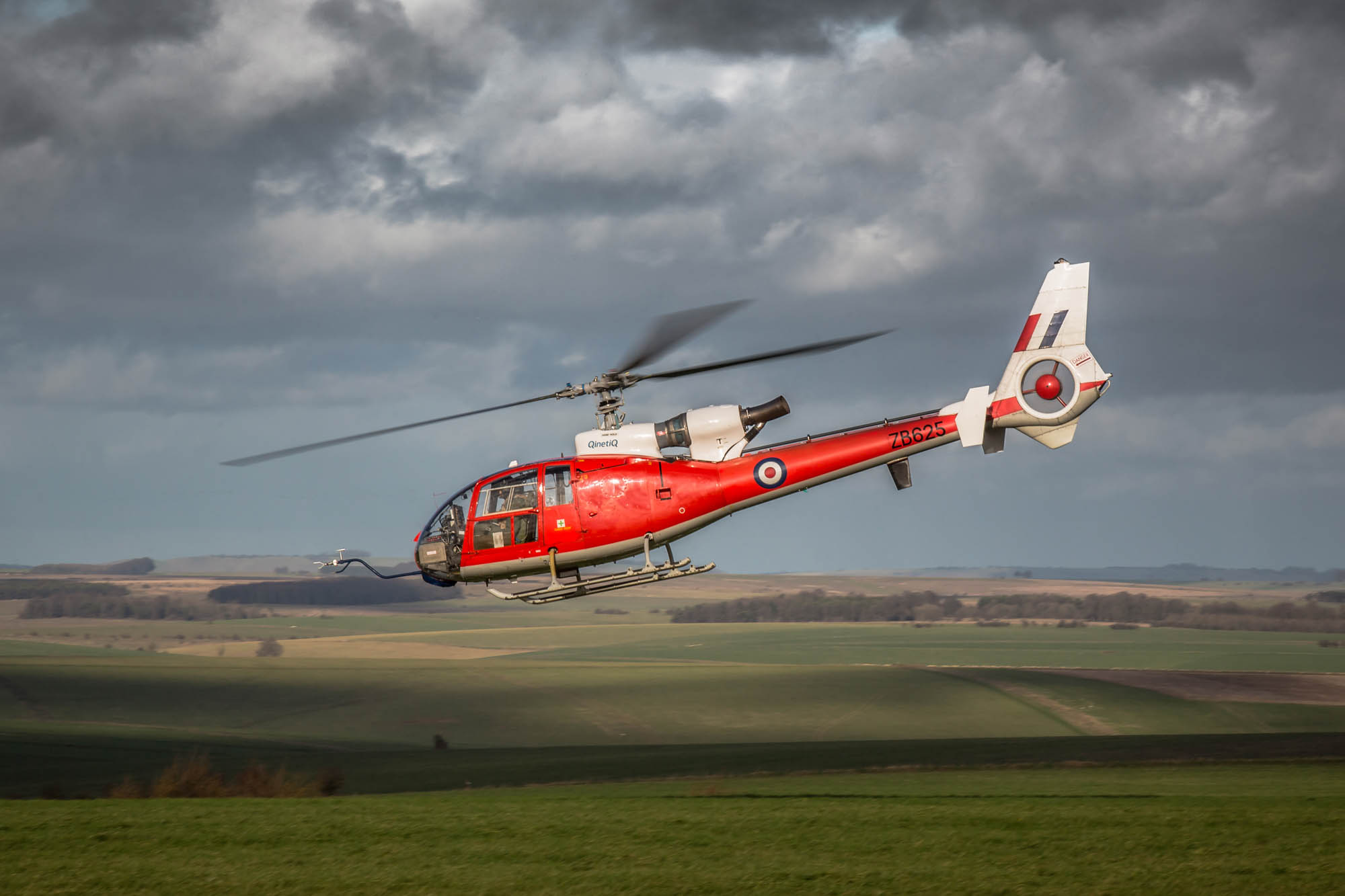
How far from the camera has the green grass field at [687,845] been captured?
14258mm

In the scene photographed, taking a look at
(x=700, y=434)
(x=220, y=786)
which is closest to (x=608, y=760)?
(x=220, y=786)

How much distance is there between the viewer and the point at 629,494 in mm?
24594

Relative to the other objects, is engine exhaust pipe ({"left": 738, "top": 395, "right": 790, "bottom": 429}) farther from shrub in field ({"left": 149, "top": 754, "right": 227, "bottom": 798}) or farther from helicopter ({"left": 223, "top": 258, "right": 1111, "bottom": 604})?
shrub in field ({"left": 149, "top": 754, "right": 227, "bottom": 798})

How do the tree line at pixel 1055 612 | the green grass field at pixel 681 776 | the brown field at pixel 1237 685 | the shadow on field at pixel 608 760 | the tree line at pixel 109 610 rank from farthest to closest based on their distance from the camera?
the tree line at pixel 109 610, the tree line at pixel 1055 612, the brown field at pixel 1237 685, the shadow on field at pixel 608 760, the green grass field at pixel 681 776

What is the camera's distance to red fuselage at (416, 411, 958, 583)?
2431cm

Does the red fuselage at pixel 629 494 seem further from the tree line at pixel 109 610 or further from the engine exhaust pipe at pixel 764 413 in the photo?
the tree line at pixel 109 610

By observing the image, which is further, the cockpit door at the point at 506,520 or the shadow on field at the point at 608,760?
the shadow on field at the point at 608,760

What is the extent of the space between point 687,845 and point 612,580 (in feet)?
24.2

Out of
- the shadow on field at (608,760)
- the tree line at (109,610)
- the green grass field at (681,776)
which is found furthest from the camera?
the tree line at (109,610)

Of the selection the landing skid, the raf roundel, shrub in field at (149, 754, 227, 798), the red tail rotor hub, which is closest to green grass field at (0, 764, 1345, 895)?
the landing skid

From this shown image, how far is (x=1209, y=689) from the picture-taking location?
79.8 meters

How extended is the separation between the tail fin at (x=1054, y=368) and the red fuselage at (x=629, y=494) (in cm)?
141

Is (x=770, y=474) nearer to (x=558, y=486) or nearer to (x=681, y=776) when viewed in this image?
(x=558, y=486)

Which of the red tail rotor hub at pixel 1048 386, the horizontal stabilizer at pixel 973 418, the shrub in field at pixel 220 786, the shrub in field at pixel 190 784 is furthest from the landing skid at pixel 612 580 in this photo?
the shrub in field at pixel 190 784
